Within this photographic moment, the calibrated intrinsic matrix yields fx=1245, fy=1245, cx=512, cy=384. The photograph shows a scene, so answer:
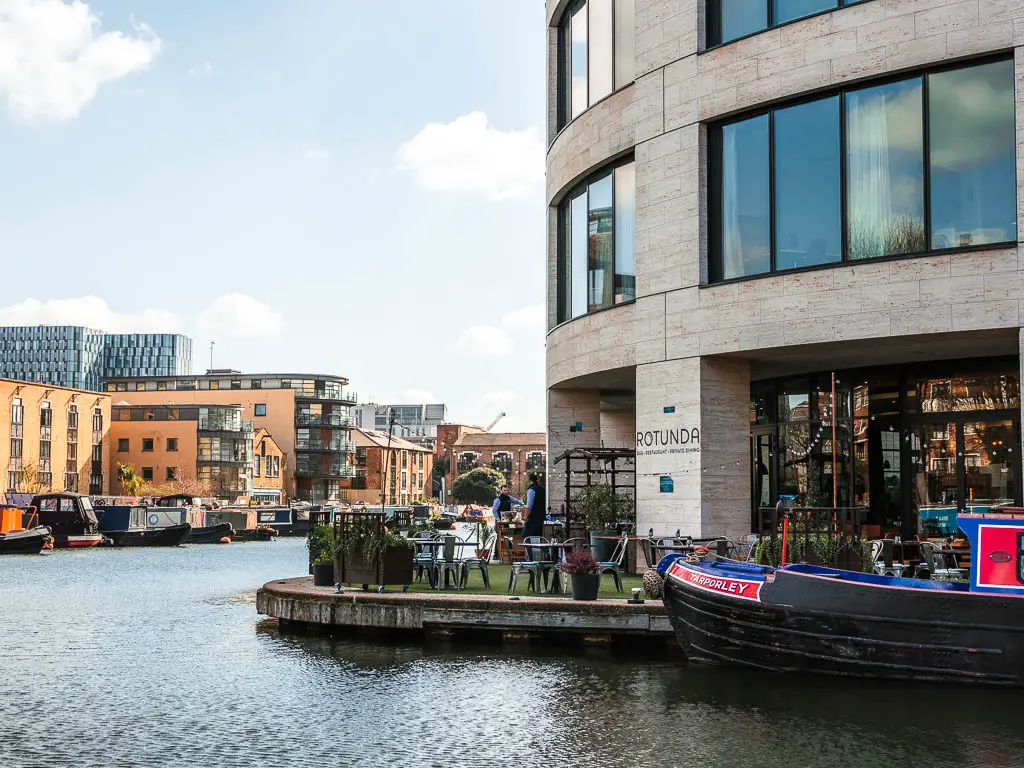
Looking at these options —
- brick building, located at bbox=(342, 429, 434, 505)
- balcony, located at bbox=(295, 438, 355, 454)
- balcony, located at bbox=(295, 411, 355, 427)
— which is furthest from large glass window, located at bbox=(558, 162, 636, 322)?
brick building, located at bbox=(342, 429, 434, 505)

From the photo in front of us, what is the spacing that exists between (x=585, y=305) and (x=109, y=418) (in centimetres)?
10217

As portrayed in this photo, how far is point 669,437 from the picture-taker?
22.4 metres

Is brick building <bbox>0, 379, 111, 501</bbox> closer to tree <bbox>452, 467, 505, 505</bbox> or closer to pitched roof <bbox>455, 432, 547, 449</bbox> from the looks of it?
tree <bbox>452, 467, 505, 505</bbox>

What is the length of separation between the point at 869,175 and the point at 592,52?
8093mm

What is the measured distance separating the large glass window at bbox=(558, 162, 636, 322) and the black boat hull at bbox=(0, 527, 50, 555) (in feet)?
122

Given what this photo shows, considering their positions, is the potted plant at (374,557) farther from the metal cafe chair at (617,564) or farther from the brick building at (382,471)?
the brick building at (382,471)

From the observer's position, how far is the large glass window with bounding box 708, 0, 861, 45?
20844 millimetres

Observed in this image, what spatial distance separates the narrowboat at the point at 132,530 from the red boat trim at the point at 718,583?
190 ft

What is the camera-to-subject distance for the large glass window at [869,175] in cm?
1889

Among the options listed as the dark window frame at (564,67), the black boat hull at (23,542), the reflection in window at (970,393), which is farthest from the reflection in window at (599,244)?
the black boat hull at (23,542)

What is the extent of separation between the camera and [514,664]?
15992 mm

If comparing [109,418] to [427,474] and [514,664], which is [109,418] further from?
[514,664]

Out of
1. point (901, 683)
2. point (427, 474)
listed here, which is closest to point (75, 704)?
point (901, 683)

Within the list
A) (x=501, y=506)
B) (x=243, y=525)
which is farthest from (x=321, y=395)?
(x=501, y=506)
